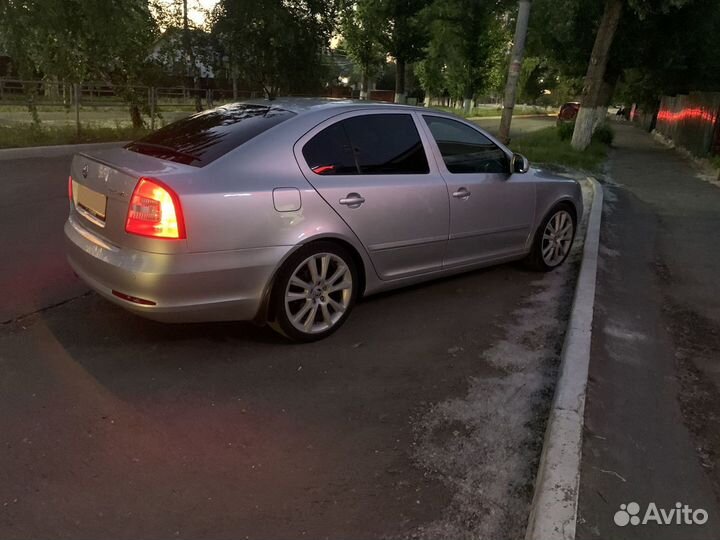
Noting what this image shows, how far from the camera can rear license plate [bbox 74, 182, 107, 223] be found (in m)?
3.75

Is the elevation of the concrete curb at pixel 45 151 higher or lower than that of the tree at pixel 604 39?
lower

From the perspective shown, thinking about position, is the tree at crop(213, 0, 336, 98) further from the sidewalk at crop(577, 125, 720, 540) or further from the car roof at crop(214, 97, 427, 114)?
the car roof at crop(214, 97, 427, 114)

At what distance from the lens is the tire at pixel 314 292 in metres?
3.88

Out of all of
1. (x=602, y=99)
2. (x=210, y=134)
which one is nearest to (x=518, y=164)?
(x=210, y=134)

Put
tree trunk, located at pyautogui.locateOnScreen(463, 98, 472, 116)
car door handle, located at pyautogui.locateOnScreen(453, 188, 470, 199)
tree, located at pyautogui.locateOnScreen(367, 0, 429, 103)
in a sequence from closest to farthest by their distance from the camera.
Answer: car door handle, located at pyautogui.locateOnScreen(453, 188, 470, 199)
tree, located at pyautogui.locateOnScreen(367, 0, 429, 103)
tree trunk, located at pyautogui.locateOnScreen(463, 98, 472, 116)

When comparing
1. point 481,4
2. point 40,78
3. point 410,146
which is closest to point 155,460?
point 410,146

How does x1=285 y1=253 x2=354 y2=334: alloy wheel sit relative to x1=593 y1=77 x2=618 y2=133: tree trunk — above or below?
below

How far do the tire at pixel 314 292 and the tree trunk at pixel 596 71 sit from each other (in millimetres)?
16123

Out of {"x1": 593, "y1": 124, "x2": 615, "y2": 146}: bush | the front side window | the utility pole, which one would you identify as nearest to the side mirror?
the front side window

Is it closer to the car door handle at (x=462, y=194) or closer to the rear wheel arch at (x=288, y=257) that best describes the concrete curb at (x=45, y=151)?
the rear wheel arch at (x=288, y=257)

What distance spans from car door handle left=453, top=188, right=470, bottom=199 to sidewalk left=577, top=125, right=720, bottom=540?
4.89 feet

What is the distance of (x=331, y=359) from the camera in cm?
400

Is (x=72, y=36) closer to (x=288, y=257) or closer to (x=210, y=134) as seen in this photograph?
(x=210, y=134)

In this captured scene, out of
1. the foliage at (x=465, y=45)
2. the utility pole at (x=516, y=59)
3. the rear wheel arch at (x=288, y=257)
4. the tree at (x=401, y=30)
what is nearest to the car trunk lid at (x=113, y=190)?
the rear wheel arch at (x=288, y=257)
